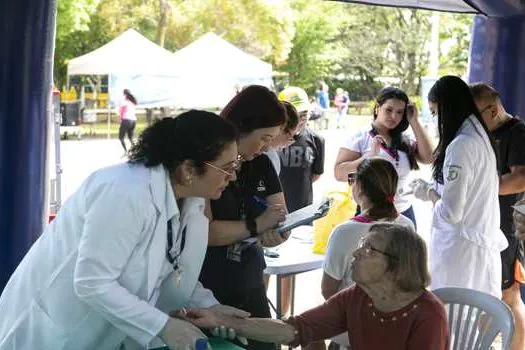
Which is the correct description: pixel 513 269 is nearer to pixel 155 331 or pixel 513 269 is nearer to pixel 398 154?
pixel 398 154

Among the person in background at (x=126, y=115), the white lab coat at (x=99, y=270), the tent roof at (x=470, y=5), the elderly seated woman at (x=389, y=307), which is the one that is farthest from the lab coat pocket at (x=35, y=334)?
the person in background at (x=126, y=115)

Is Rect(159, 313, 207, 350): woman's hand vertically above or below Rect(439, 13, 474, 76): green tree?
A: below

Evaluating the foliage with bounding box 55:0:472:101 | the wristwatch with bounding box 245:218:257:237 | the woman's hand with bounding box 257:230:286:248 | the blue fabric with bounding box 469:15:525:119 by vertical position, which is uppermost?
the foliage with bounding box 55:0:472:101

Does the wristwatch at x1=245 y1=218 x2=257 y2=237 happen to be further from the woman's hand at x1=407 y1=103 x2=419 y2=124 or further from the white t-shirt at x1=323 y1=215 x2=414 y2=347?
the woman's hand at x1=407 y1=103 x2=419 y2=124

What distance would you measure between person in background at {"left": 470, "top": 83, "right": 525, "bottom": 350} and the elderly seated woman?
5.35ft

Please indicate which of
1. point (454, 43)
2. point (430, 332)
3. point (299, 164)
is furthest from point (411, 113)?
point (454, 43)

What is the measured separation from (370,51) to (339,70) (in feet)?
8.17

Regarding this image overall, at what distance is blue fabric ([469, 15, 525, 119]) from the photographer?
438 centimetres

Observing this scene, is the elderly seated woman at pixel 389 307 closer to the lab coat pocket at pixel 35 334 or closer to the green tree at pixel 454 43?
the lab coat pocket at pixel 35 334

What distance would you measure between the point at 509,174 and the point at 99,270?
8.15 ft

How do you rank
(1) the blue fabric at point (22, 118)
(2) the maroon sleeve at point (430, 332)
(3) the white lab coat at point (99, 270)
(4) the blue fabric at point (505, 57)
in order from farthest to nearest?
(4) the blue fabric at point (505, 57) → (1) the blue fabric at point (22, 118) → (2) the maroon sleeve at point (430, 332) → (3) the white lab coat at point (99, 270)

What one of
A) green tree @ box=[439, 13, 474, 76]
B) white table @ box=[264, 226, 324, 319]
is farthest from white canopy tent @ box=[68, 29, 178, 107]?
green tree @ box=[439, 13, 474, 76]

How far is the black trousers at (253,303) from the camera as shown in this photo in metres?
2.46

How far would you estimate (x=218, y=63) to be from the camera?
742 inches
